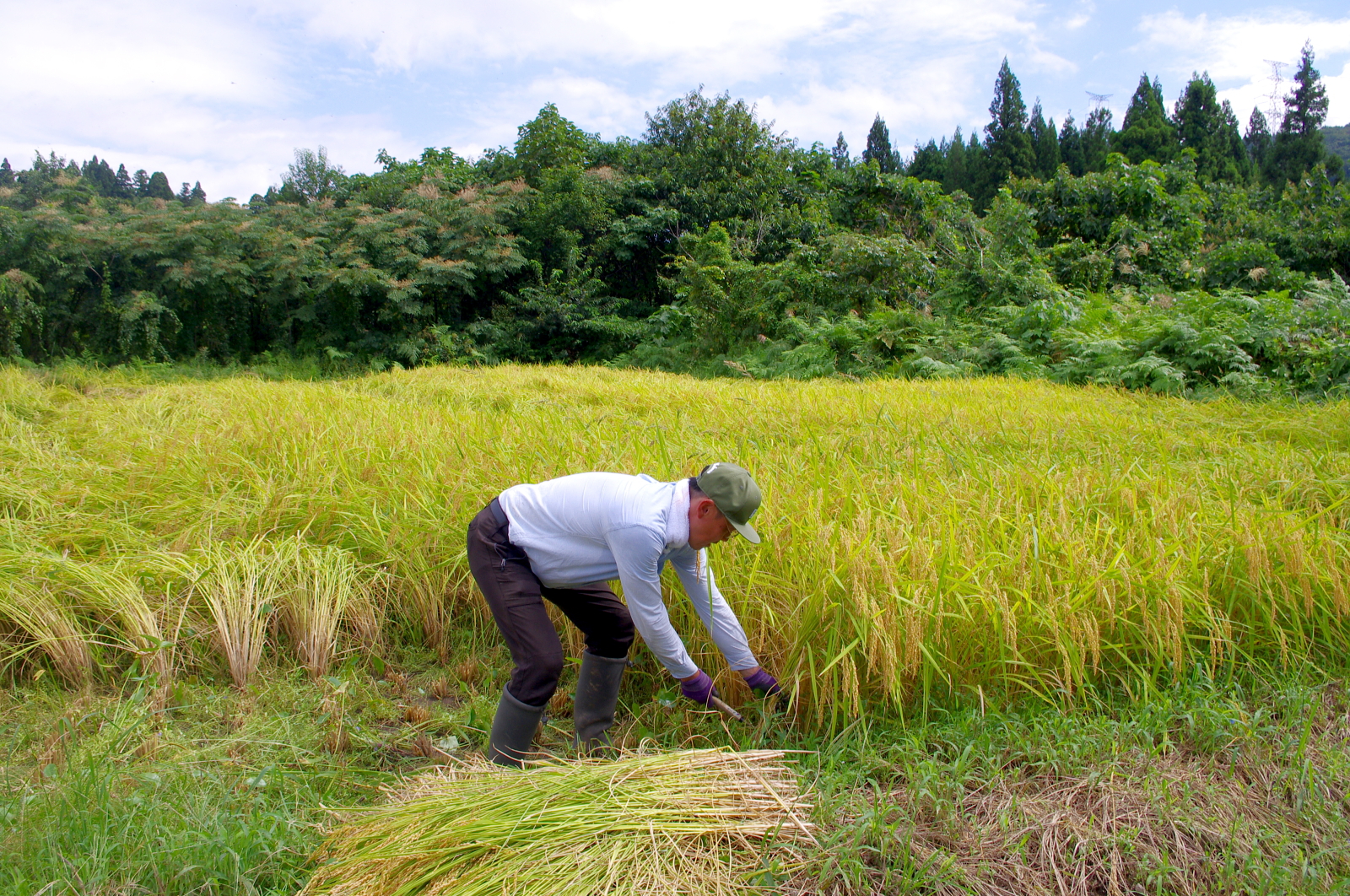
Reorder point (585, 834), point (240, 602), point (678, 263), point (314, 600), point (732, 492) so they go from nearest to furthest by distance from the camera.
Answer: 1. point (585, 834)
2. point (732, 492)
3. point (240, 602)
4. point (314, 600)
5. point (678, 263)

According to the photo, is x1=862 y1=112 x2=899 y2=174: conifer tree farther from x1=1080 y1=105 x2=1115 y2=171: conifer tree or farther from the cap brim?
the cap brim

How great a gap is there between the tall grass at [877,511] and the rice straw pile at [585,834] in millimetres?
633

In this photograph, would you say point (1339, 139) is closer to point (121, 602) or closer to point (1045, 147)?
point (1045, 147)

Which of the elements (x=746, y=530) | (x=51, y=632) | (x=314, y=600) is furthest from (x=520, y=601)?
(x=51, y=632)

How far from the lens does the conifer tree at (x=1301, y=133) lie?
29.6 m

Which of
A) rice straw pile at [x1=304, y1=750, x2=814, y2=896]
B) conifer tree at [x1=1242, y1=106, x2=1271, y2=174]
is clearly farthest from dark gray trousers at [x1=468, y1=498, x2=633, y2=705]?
conifer tree at [x1=1242, y1=106, x2=1271, y2=174]

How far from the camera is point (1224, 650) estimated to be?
2.89m

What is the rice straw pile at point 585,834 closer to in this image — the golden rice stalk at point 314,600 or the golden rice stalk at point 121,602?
the golden rice stalk at point 314,600

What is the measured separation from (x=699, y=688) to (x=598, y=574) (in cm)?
48

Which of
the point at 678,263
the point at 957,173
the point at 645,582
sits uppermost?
the point at 957,173

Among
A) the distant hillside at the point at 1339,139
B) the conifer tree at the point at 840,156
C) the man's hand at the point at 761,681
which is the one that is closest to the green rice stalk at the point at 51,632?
the man's hand at the point at 761,681

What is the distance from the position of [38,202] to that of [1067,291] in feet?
57.6

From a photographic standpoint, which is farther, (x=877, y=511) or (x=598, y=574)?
(x=877, y=511)

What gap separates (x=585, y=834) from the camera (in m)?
1.81
